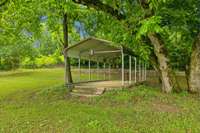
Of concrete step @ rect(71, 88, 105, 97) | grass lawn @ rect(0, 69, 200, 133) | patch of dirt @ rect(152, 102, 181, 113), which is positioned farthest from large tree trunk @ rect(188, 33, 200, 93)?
concrete step @ rect(71, 88, 105, 97)

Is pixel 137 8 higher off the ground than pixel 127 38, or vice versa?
pixel 137 8

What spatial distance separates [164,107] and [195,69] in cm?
426

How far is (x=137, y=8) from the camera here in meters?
15.5

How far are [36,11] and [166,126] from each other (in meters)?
15.5

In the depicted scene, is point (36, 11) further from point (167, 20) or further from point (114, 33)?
point (167, 20)

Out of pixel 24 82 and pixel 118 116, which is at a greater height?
pixel 118 116

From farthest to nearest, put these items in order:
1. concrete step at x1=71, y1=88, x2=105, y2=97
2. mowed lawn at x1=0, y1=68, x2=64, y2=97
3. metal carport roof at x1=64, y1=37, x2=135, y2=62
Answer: mowed lawn at x1=0, y1=68, x2=64, y2=97
metal carport roof at x1=64, y1=37, x2=135, y2=62
concrete step at x1=71, y1=88, x2=105, y2=97

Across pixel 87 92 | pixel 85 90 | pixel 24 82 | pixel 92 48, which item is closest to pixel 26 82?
pixel 24 82

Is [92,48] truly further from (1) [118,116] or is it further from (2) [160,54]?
(1) [118,116]

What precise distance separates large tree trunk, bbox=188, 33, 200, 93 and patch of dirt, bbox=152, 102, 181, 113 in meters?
Result: 3.54

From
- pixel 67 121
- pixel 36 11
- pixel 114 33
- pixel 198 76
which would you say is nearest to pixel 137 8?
pixel 114 33

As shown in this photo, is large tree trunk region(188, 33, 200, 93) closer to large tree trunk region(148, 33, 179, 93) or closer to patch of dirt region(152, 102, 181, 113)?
large tree trunk region(148, 33, 179, 93)

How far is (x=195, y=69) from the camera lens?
16.0 meters

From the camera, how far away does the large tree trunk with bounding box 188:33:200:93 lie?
52.5ft
